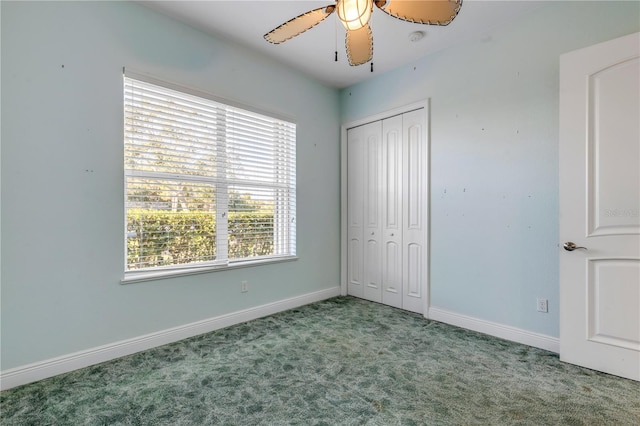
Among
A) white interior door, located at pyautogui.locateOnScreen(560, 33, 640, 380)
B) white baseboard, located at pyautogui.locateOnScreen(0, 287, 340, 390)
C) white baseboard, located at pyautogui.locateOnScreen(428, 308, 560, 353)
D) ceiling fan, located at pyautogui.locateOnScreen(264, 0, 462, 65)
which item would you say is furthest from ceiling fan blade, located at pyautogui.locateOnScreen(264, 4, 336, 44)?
white baseboard, located at pyautogui.locateOnScreen(428, 308, 560, 353)

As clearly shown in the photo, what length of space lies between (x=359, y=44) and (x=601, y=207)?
200 cm

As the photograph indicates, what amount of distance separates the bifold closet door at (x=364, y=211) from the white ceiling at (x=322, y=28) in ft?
2.82

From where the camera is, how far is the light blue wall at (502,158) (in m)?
2.50

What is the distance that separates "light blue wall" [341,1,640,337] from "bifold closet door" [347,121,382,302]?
74 cm

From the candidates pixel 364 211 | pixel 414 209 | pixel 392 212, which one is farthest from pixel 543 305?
pixel 364 211

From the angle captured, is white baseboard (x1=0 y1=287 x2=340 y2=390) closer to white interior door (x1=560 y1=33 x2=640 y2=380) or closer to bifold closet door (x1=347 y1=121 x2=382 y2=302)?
bifold closet door (x1=347 y1=121 x2=382 y2=302)

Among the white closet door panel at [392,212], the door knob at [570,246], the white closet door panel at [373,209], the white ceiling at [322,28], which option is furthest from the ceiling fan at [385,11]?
the white closet door panel at [373,209]

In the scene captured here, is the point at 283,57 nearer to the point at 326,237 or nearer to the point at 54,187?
the point at 326,237

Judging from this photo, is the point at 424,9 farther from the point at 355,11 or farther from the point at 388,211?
the point at 388,211

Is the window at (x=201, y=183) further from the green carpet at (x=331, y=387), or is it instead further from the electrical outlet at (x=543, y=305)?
the electrical outlet at (x=543, y=305)

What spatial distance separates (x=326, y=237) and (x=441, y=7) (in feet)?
9.56

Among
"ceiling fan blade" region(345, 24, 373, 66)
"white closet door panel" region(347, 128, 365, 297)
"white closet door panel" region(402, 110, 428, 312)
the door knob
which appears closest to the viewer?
"ceiling fan blade" region(345, 24, 373, 66)

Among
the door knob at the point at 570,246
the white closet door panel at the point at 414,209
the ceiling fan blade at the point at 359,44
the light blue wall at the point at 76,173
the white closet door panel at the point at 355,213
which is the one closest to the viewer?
the ceiling fan blade at the point at 359,44

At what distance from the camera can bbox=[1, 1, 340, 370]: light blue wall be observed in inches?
78.7
